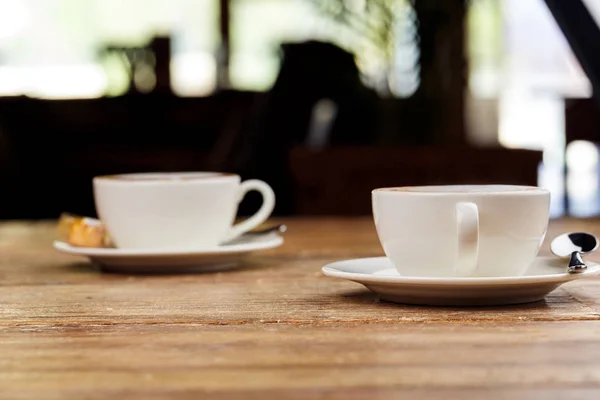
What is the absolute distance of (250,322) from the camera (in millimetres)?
524

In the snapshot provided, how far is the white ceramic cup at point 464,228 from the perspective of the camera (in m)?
0.56

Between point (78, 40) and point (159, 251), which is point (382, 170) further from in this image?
point (78, 40)

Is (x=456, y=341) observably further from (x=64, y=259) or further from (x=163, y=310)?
(x=64, y=259)

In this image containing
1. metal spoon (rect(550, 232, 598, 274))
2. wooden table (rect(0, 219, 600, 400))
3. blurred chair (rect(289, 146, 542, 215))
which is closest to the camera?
wooden table (rect(0, 219, 600, 400))

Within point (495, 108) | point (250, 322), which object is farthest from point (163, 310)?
point (495, 108)

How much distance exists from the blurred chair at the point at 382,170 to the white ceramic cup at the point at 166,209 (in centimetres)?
176

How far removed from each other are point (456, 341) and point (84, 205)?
10.6 feet

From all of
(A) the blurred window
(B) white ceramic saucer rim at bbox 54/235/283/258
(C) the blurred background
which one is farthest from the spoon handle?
(A) the blurred window

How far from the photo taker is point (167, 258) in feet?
2.62

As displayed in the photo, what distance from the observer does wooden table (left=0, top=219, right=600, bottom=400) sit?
36cm

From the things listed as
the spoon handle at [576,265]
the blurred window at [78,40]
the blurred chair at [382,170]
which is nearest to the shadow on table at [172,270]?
the spoon handle at [576,265]

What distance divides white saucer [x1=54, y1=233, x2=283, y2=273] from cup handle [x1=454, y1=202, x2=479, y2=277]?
28 cm

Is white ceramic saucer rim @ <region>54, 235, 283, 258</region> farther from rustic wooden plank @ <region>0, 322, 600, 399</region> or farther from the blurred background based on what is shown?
the blurred background

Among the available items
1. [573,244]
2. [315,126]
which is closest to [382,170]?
[315,126]
